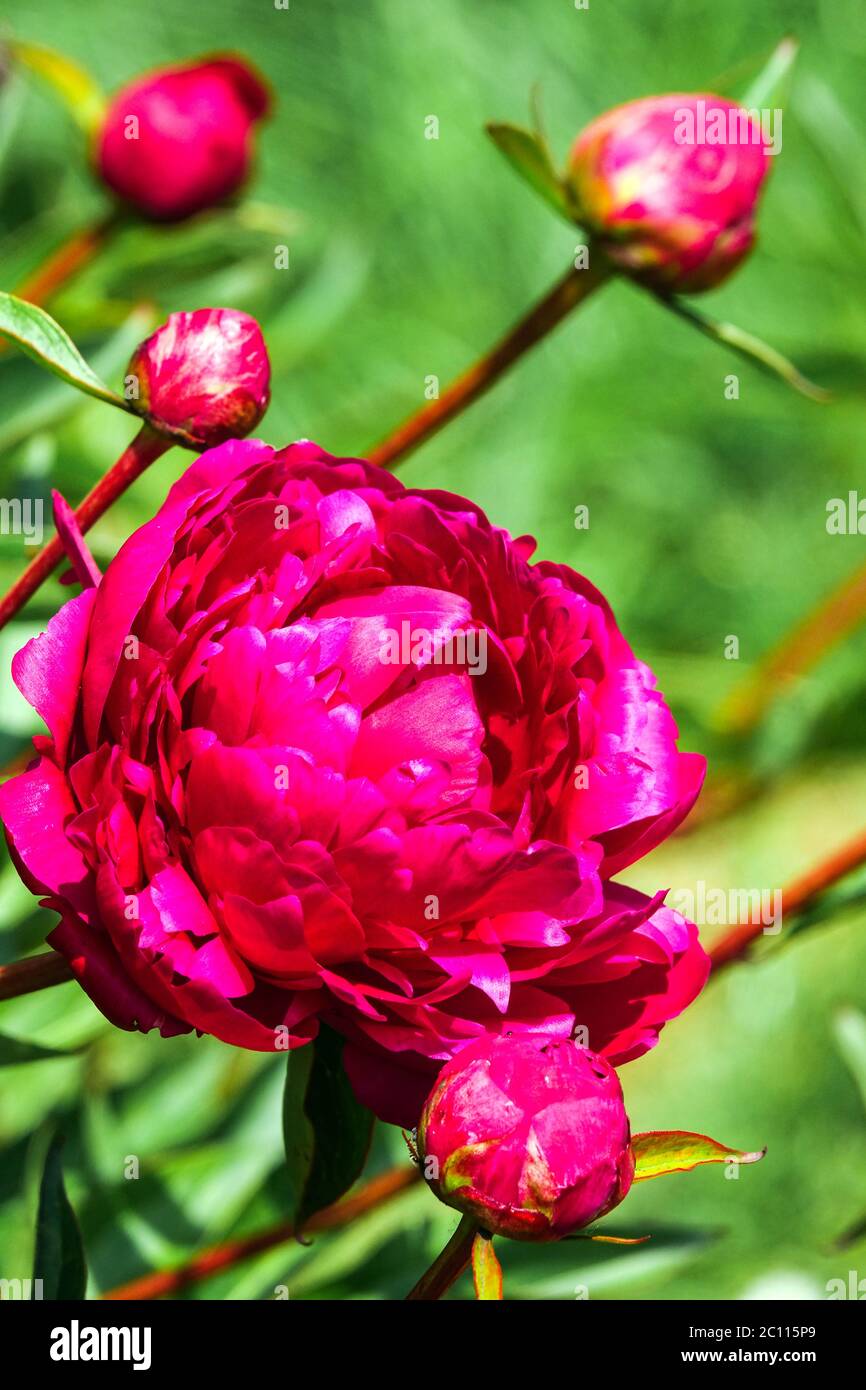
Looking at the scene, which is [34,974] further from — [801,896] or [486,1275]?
[801,896]

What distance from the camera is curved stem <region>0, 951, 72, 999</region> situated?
1.65 feet

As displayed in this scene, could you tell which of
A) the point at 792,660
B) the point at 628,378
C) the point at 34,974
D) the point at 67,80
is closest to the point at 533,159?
the point at 67,80

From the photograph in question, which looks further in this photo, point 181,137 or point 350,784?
point 181,137

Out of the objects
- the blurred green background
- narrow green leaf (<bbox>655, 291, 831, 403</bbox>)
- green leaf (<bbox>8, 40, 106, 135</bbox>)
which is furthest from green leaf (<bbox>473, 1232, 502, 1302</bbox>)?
green leaf (<bbox>8, 40, 106, 135</bbox>)

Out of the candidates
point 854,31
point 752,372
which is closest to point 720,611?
point 752,372

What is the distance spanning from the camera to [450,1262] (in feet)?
1.69

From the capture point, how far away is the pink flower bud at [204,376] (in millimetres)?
556

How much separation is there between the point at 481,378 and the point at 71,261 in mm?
290

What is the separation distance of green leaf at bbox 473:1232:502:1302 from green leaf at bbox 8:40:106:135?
27.4 inches

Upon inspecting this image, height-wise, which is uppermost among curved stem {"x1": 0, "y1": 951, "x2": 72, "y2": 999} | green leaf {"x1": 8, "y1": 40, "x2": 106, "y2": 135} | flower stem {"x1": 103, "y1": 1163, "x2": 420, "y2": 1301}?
green leaf {"x1": 8, "y1": 40, "x2": 106, "y2": 135}

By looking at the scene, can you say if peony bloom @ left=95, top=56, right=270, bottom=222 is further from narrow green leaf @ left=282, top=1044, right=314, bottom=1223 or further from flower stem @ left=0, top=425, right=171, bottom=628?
narrow green leaf @ left=282, top=1044, right=314, bottom=1223

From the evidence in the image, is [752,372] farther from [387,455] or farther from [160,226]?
[387,455]

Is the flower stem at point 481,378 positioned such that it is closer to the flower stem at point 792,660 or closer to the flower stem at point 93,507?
the flower stem at point 93,507
